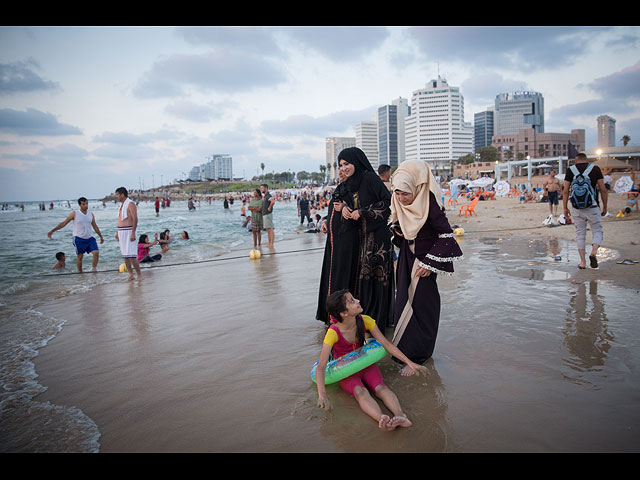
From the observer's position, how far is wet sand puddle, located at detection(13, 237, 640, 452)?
2.28m

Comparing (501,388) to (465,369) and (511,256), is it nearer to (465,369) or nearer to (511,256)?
(465,369)

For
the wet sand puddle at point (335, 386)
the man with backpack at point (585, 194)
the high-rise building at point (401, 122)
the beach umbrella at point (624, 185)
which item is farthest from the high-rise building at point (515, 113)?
the wet sand puddle at point (335, 386)

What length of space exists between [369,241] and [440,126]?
15152 cm

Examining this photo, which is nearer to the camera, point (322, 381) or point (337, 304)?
point (322, 381)

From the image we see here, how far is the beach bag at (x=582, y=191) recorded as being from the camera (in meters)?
5.82

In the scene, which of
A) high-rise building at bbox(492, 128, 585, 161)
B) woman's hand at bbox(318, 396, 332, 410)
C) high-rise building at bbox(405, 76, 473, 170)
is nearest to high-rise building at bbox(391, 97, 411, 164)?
high-rise building at bbox(405, 76, 473, 170)

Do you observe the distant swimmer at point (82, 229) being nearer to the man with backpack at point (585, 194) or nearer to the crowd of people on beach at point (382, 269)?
the crowd of people on beach at point (382, 269)

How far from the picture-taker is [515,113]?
18325 cm

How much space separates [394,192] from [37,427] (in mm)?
2959

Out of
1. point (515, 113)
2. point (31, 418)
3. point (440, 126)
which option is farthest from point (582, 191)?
point (515, 113)

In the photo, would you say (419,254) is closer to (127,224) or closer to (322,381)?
(322,381)

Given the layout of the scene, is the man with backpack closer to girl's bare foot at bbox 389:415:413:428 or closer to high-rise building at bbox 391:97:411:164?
girl's bare foot at bbox 389:415:413:428
